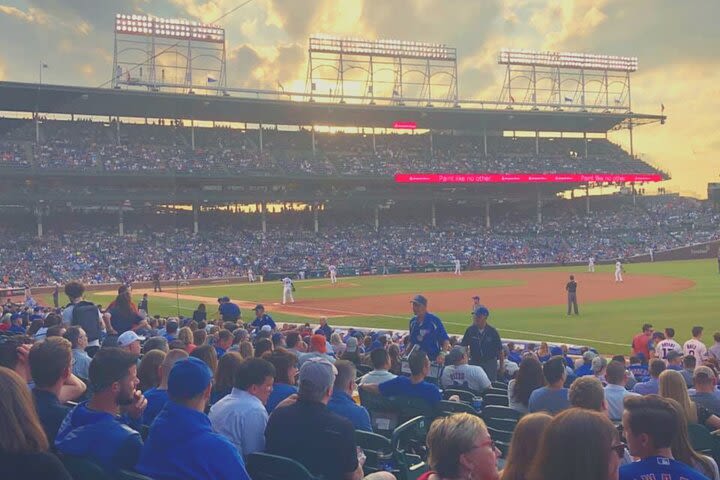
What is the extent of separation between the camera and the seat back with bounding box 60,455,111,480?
4035mm

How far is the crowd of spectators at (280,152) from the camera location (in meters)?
61.6

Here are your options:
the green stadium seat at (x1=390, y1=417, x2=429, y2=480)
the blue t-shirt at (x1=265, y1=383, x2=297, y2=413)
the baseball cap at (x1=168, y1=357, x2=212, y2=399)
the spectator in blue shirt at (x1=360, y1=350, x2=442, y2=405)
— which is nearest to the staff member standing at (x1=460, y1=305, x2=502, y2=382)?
the spectator in blue shirt at (x1=360, y1=350, x2=442, y2=405)

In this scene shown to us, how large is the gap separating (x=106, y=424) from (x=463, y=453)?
2.47 meters

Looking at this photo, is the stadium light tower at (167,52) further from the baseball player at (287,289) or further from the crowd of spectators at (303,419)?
the crowd of spectators at (303,419)

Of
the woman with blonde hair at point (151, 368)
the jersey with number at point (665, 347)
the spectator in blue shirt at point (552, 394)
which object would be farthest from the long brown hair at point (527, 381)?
the jersey with number at point (665, 347)

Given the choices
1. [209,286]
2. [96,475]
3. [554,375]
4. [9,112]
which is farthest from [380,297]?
[9,112]

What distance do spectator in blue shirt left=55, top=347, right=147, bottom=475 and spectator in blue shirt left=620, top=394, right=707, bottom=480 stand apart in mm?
3013

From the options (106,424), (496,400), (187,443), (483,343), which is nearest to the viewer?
(187,443)

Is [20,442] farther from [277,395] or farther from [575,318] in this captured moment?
[575,318]

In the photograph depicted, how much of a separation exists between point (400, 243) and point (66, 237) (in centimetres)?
3271

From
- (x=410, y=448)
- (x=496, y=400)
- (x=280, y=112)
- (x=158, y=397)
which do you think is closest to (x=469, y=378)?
(x=496, y=400)

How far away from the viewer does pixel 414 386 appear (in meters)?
7.04

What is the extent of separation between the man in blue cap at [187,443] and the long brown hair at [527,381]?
374 centimetres

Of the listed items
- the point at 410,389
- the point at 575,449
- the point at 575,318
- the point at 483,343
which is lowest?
the point at 575,318
